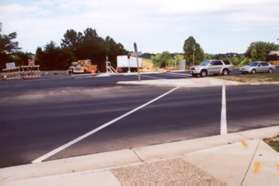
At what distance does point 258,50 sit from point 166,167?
384 ft

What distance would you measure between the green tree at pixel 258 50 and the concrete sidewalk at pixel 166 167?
109 metres

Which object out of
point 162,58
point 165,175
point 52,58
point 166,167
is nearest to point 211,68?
point 166,167

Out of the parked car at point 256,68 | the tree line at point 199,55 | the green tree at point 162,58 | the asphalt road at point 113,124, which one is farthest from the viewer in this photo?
the green tree at point 162,58

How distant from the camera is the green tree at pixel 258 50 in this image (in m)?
113

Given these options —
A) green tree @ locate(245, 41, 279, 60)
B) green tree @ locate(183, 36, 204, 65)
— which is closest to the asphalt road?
green tree @ locate(183, 36, 204, 65)

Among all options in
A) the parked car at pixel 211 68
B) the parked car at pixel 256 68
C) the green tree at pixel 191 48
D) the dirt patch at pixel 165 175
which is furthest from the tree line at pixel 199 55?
the dirt patch at pixel 165 175

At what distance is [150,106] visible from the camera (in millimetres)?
14477

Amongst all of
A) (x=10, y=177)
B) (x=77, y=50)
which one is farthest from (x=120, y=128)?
(x=77, y=50)

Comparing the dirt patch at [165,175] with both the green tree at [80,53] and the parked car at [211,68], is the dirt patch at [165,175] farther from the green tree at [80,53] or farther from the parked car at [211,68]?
the green tree at [80,53]

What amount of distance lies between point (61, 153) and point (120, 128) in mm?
2621

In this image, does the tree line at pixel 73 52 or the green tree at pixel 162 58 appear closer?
the tree line at pixel 73 52

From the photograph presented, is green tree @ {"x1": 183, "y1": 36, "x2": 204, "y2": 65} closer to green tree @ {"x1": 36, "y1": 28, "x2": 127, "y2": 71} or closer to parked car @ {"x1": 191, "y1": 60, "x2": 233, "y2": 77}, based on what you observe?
green tree @ {"x1": 36, "y1": 28, "x2": 127, "y2": 71}

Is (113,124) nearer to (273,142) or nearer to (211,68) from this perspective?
(273,142)

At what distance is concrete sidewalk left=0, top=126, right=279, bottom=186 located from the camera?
18.4ft
